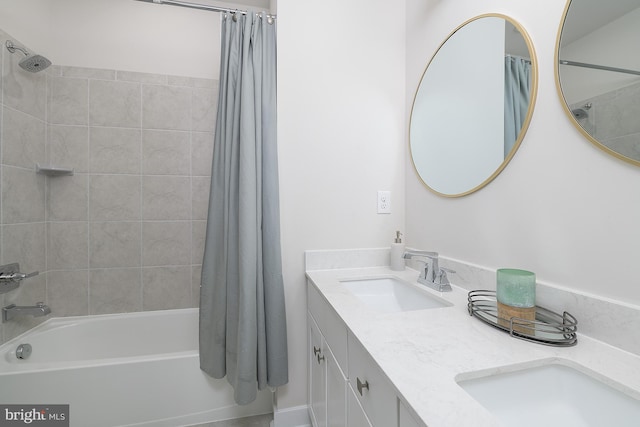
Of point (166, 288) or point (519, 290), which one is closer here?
point (519, 290)

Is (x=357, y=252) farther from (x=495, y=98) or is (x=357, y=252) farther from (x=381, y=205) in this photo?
(x=495, y=98)

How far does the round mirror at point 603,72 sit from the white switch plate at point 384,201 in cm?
81

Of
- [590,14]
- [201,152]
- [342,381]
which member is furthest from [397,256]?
[201,152]

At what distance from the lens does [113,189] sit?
176cm

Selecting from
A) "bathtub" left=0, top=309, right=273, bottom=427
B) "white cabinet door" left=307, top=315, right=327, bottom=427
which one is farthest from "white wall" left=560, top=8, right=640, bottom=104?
"bathtub" left=0, top=309, right=273, bottom=427

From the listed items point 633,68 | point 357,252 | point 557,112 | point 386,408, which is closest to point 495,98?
point 557,112

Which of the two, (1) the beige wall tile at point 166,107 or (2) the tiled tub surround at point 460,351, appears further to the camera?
(1) the beige wall tile at point 166,107

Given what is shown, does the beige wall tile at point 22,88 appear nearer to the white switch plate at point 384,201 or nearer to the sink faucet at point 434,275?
the white switch plate at point 384,201

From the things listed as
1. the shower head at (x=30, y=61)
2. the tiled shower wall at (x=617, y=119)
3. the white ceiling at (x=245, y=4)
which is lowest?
the tiled shower wall at (x=617, y=119)

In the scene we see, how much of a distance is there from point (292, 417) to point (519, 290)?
1.25 meters

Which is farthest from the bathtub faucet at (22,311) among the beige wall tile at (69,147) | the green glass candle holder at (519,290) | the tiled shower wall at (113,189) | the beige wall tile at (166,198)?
the green glass candle holder at (519,290)

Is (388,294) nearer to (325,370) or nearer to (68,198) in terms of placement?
(325,370)

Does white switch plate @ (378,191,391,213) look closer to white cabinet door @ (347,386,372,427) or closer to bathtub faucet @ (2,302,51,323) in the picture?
white cabinet door @ (347,386,372,427)

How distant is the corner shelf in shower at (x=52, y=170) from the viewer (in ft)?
5.16
